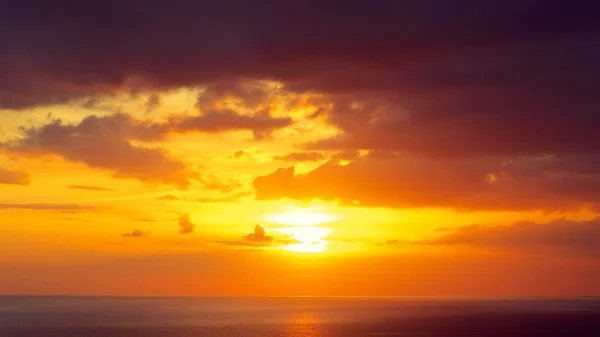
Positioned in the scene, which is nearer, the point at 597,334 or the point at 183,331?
the point at 597,334

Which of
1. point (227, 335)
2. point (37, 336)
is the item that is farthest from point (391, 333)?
point (37, 336)

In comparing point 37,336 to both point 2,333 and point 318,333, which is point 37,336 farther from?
point 318,333

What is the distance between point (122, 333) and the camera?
7343 inches

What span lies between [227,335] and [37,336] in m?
47.0

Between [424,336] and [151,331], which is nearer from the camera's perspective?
[424,336]

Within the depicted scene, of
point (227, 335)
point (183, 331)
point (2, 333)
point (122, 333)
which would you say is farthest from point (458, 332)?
point (2, 333)

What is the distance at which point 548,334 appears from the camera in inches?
7032

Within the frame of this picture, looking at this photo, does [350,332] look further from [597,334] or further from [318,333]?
[597,334]

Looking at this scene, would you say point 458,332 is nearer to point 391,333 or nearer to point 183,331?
point 391,333

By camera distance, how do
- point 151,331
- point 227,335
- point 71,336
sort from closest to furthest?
1. point 71,336
2. point 227,335
3. point 151,331

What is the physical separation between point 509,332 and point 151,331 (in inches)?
3832

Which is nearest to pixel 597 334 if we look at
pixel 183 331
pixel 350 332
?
pixel 350 332

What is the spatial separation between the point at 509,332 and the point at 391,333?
3105 cm

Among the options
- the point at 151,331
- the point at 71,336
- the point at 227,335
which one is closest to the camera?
the point at 71,336
